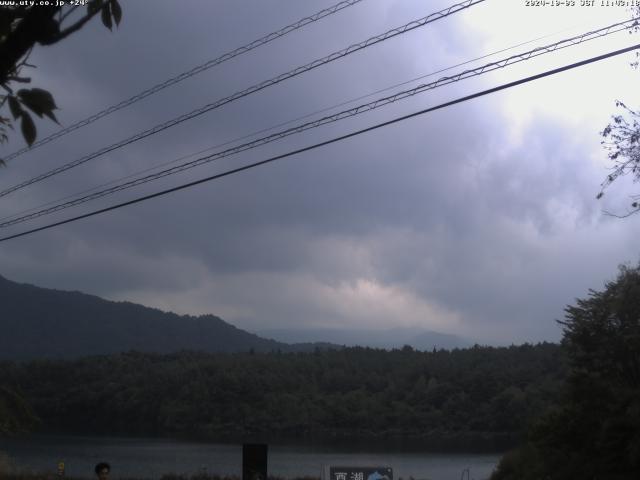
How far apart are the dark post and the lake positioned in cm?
1501

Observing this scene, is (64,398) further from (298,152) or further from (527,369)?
(298,152)

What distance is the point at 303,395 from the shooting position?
69188 millimetres

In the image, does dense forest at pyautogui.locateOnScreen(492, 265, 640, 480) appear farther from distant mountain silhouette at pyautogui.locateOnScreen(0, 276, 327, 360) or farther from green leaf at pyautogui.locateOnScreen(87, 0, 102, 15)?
distant mountain silhouette at pyautogui.locateOnScreen(0, 276, 327, 360)

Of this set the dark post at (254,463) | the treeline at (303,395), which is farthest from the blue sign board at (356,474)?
the treeline at (303,395)

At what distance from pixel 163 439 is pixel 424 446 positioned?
1887 centimetres

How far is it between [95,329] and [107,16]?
155472 millimetres

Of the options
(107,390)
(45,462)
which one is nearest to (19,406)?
(45,462)

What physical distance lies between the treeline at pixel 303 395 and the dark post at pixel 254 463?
31.3m

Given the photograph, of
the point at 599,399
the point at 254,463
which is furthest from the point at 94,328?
the point at 254,463

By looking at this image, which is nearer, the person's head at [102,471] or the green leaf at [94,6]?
the green leaf at [94,6]

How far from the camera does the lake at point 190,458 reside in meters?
31.0

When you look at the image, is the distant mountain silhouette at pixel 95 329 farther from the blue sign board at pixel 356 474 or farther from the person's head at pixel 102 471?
Answer: the blue sign board at pixel 356 474

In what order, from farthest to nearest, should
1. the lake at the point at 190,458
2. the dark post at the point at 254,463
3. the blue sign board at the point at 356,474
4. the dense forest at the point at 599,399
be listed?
the lake at the point at 190,458, the dense forest at the point at 599,399, the dark post at the point at 254,463, the blue sign board at the point at 356,474

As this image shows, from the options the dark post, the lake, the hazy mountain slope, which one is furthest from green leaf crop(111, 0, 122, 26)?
the hazy mountain slope
